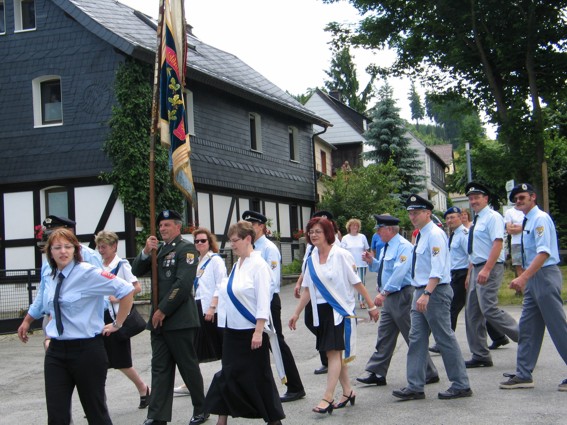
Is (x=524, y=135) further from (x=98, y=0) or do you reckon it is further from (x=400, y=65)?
(x=98, y=0)

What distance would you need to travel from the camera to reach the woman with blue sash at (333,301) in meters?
7.58

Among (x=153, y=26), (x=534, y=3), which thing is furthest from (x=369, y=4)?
(x=153, y=26)

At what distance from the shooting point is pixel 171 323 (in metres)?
7.35

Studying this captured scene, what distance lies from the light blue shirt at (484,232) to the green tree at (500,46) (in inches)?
445

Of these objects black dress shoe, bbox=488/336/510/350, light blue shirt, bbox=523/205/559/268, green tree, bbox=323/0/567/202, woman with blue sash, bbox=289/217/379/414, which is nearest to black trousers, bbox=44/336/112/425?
woman with blue sash, bbox=289/217/379/414

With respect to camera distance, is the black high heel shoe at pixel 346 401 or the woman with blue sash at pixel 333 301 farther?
the black high heel shoe at pixel 346 401

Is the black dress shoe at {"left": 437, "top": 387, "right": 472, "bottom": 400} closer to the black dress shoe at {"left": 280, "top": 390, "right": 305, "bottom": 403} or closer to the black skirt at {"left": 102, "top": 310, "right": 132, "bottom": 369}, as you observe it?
the black dress shoe at {"left": 280, "top": 390, "right": 305, "bottom": 403}

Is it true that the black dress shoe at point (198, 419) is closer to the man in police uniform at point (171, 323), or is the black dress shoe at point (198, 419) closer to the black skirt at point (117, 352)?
the man in police uniform at point (171, 323)

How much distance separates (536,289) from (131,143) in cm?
1485

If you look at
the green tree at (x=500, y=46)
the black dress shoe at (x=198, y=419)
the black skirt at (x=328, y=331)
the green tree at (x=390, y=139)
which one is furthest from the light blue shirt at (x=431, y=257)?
the green tree at (x=390, y=139)

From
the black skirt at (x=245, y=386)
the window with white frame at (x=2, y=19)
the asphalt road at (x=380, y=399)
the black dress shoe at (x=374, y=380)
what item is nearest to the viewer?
the black skirt at (x=245, y=386)

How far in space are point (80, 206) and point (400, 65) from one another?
31.5 ft

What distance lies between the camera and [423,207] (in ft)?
26.6

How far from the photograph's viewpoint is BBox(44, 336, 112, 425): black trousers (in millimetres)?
5793
